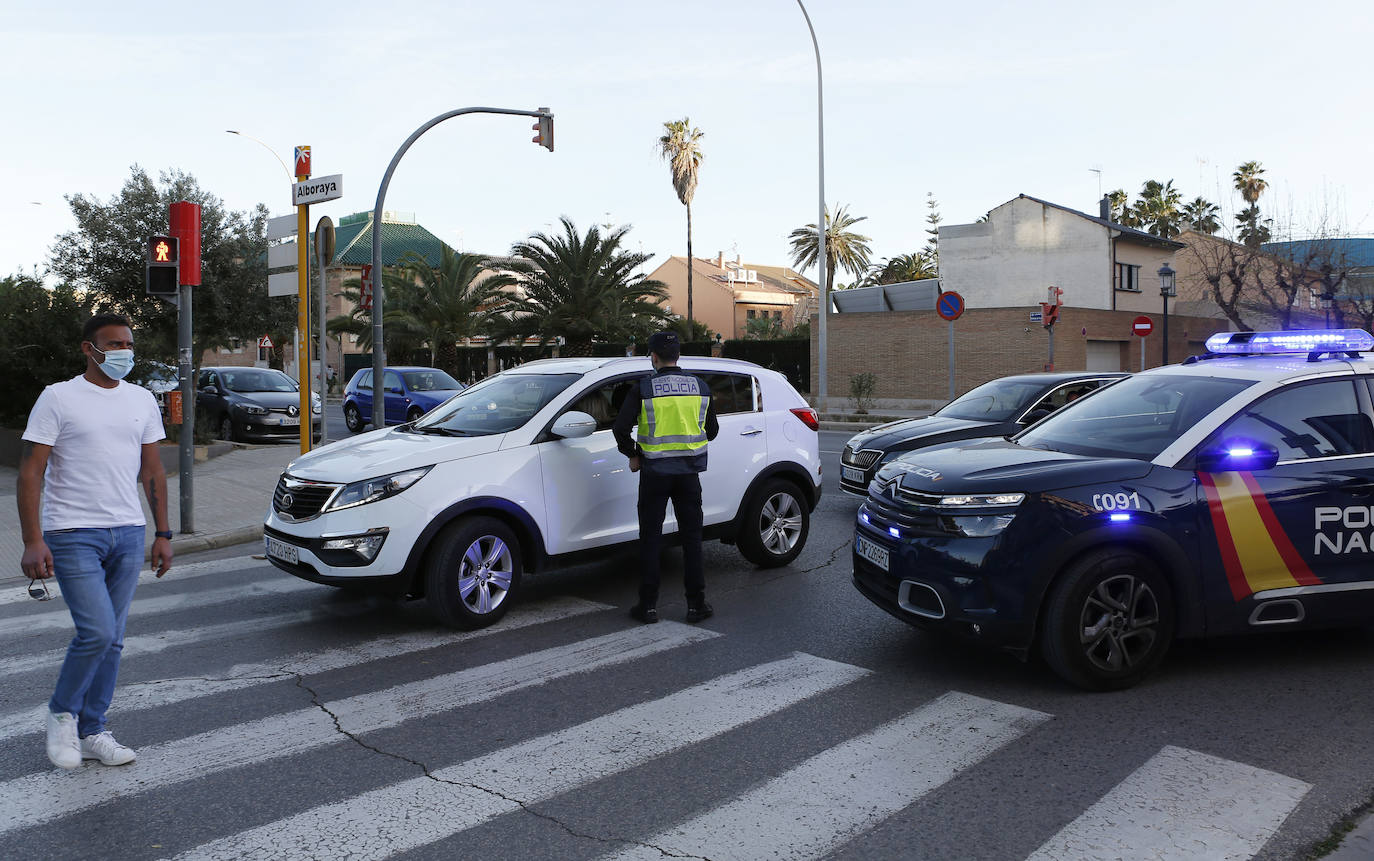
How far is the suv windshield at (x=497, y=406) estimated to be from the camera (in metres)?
7.00

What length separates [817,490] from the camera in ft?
27.7

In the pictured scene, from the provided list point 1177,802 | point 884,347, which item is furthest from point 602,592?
point 884,347

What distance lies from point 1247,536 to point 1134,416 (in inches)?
36.8

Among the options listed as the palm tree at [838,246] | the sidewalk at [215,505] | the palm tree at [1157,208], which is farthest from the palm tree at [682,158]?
the sidewalk at [215,505]

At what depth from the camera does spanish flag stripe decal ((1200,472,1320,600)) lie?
5105 mm

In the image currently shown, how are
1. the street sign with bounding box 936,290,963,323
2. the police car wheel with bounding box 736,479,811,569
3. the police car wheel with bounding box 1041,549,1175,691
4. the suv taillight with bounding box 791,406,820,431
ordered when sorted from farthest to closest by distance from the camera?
the street sign with bounding box 936,290,963,323, the suv taillight with bounding box 791,406,820,431, the police car wheel with bounding box 736,479,811,569, the police car wheel with bounding box 1041,549,1175,691

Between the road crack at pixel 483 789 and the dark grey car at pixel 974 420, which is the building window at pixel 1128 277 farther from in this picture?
the road crack at pixel 483 789

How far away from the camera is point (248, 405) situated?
2000 cm

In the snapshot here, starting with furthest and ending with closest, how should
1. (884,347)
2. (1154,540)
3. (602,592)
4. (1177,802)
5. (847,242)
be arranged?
(847,242) → (884,347) → (602,592) → (1154,540) → (1177,802)

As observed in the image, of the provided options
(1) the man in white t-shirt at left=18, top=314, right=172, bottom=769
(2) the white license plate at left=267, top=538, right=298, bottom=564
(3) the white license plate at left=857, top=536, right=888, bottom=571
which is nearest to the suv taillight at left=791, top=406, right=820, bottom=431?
(3) the white license plate at left=857, top=536, right=888, bottom=571

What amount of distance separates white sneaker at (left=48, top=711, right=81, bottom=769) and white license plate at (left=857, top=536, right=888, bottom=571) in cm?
379

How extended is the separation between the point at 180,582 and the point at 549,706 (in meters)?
4.47

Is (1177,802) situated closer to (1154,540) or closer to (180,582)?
(1154,540)

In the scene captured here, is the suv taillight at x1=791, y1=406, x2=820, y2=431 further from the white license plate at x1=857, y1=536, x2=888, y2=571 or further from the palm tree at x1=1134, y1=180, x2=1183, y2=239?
the palm tree at x1=1134, y1=180, x2=1183, y2=239
